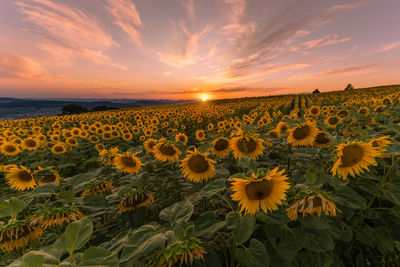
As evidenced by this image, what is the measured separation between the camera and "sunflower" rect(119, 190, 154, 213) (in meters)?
1.80

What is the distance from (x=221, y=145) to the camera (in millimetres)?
2971

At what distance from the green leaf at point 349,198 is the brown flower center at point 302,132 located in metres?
1.34

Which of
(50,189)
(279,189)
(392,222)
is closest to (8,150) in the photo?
(50,189)

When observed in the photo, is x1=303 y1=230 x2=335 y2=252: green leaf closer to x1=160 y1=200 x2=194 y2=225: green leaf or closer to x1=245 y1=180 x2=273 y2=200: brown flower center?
x1=245 y1=180 x2=273 y2=200: brown flower center

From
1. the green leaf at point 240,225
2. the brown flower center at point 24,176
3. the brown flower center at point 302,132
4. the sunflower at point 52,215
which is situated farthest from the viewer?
the brown flower center at point 302,132

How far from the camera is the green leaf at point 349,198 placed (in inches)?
55.6

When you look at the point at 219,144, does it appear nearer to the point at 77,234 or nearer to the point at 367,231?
the point at 367,231

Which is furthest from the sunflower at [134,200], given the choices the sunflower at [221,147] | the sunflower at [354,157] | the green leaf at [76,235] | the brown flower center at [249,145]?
the sunflower at [354,157]

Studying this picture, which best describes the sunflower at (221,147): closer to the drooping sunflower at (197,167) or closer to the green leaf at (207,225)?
the drooping sunflower at (197,167)

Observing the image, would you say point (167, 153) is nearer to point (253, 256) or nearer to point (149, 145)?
point (149, 145)

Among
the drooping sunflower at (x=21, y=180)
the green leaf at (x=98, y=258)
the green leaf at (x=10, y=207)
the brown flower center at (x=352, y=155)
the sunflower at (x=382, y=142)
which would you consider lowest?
the drooping sunflower at (x=21, y=180)

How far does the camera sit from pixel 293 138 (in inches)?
112

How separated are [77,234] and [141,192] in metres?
0.88

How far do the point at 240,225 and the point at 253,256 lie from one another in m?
0.23
